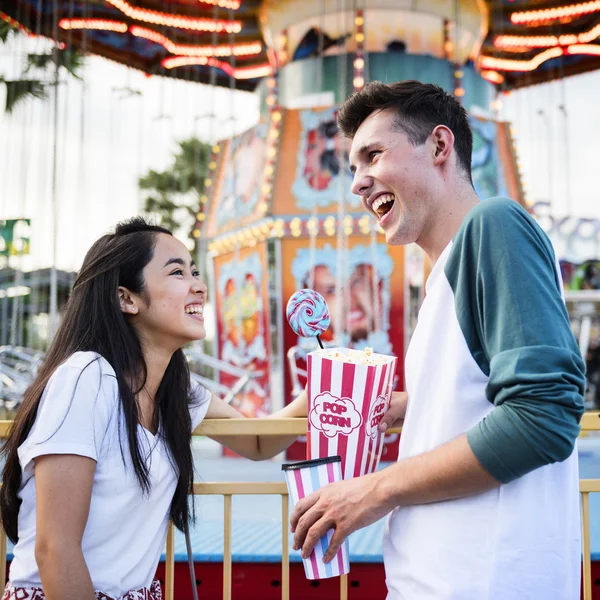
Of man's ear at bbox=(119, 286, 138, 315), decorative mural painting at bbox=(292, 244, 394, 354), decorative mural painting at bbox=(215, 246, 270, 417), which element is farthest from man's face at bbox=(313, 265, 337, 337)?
man's ear at bbox=(119, 286, 138, 315)

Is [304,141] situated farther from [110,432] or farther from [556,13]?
[110,432]

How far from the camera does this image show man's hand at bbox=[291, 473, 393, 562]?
1239 mm

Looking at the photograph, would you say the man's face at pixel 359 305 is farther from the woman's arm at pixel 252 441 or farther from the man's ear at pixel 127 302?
the man's ear at pixel 127 302

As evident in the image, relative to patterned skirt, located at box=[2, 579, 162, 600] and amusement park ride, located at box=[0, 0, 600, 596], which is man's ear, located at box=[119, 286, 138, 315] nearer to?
patterned skirt, located at box=[2, 579, 162, 600]

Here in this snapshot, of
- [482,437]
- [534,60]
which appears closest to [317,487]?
[482,437]

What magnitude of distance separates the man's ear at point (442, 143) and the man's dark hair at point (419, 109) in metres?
0.02

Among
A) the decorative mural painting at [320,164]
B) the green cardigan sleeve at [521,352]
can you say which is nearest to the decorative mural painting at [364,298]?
the decorative mural painting at [320,164]

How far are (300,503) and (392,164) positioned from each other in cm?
72

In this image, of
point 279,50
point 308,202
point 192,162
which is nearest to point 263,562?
point 308,202

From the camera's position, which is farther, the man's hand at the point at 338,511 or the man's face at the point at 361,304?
the man's face at the point at 361,304

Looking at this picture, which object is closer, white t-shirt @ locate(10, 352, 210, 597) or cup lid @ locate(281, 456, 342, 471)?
cup lid @ locate(281, 456, 342, 471)

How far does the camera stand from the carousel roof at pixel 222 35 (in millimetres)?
10117

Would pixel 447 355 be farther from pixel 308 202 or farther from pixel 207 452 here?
pixel 207 452

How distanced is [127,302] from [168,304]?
116 millimetres
